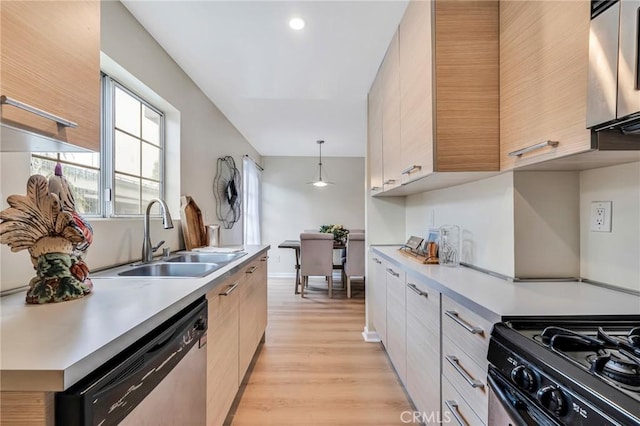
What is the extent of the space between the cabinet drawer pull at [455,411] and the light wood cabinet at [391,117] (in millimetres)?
1276

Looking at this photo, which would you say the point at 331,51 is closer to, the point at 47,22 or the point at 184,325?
the point at 47,22

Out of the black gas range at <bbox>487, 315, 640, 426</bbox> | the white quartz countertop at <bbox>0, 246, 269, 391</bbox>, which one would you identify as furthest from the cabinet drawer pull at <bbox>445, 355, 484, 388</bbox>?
the white quartz countertop at <bbox>0, 246, 269, 391</bbox>

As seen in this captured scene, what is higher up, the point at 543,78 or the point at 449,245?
the point at 543,78

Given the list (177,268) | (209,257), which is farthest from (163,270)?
(209,257)

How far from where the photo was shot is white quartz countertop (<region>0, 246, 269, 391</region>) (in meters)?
0.55

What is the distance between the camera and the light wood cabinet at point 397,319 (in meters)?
1.82

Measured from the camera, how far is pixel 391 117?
215 cm

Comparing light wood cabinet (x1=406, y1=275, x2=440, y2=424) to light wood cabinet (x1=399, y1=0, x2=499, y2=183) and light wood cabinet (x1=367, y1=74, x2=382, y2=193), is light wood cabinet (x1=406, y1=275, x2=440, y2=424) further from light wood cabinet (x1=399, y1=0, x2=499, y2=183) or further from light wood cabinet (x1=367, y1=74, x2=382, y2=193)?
light wood cabinet (x1=367, y1=74, x2=382, y2=193)

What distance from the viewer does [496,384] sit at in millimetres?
835

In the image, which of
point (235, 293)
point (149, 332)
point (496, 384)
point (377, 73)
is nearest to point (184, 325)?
point (149, 332)

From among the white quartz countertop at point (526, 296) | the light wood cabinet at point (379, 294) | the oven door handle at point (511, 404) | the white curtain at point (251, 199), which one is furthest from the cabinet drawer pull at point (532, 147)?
the white curtain at point (251, 199)

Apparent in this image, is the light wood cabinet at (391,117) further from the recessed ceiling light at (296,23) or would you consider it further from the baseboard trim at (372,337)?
A: the baseboard trim at (372,337)

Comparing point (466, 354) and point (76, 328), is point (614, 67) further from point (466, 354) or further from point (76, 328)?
point (76, 328)

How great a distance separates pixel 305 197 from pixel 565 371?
5760 millimetres
